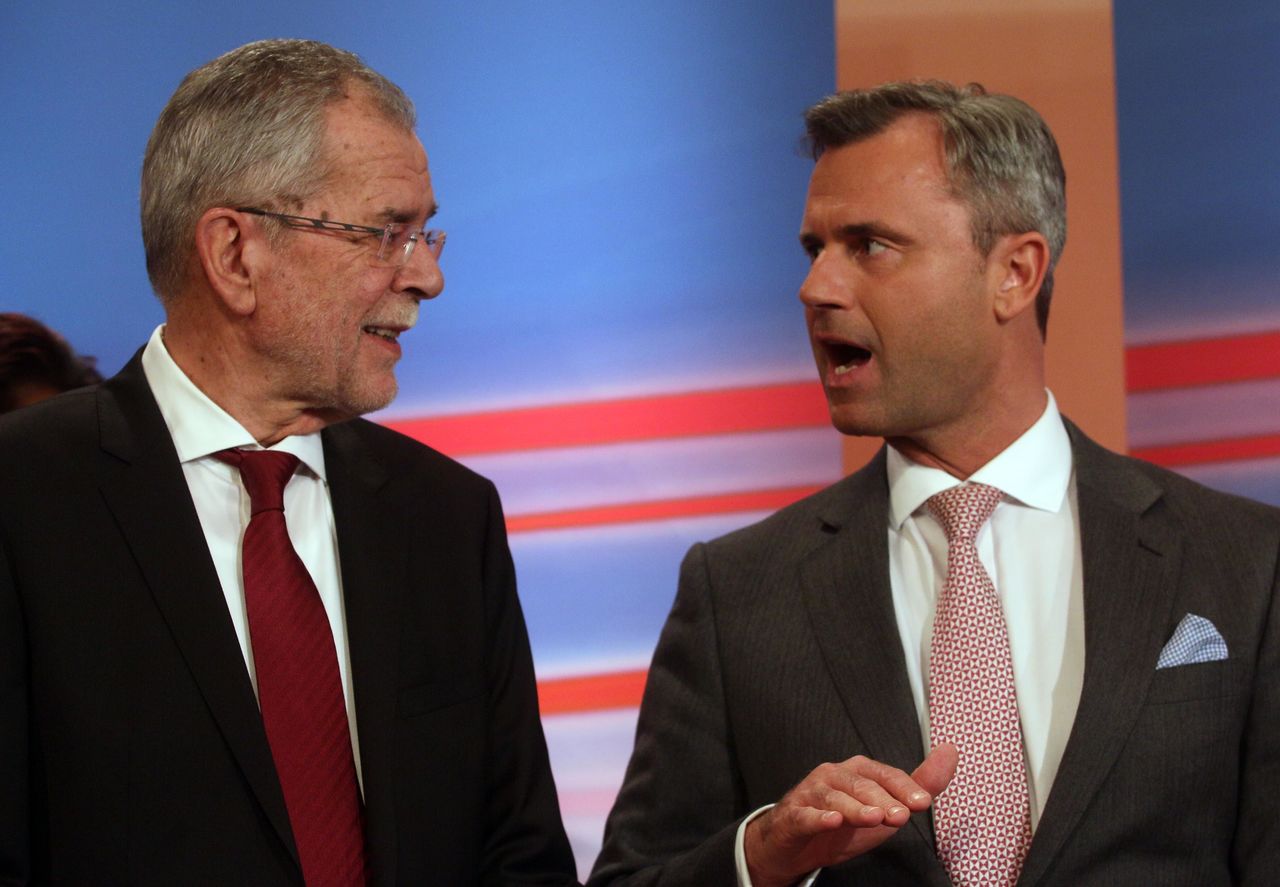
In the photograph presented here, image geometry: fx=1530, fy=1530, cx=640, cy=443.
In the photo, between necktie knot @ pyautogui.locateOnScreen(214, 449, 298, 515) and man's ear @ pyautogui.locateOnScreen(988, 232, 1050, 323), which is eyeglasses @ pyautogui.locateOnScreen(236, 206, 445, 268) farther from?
man's ear @ pyautogui.locateOnScreen(988, 232, 1050, 323)

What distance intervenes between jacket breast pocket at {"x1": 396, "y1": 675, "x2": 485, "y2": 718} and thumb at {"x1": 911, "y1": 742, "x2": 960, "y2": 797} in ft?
1.97

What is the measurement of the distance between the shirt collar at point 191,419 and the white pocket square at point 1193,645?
117 centimetres

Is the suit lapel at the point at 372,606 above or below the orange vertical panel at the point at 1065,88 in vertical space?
below

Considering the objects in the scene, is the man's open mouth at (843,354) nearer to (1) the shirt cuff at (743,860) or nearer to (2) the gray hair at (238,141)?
(1) the shirt cuff at (743,860)

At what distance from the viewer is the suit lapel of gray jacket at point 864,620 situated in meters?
2.03

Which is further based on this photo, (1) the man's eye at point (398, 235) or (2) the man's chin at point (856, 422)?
(2) the man's chin at point (856, 422)

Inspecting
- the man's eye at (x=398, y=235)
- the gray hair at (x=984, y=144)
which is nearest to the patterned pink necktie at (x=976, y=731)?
the gray hair at (x=984, y=144)

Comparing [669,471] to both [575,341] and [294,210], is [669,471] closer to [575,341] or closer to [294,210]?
[575,341]

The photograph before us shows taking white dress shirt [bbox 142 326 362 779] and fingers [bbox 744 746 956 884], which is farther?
white dress shirt [bbox 142 326 362 779]

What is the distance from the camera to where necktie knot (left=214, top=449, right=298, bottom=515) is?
1.90 meters

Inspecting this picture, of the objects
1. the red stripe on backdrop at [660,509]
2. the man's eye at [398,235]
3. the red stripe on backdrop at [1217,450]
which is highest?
the man's eye at [398,235]

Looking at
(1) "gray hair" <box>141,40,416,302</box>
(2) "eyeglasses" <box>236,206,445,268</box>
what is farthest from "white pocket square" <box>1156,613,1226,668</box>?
(1) "gray hair" <box>141,40,416,302</box>

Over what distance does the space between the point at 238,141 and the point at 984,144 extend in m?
1.06

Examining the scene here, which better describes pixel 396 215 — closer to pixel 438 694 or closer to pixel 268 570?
pixel 268 570
